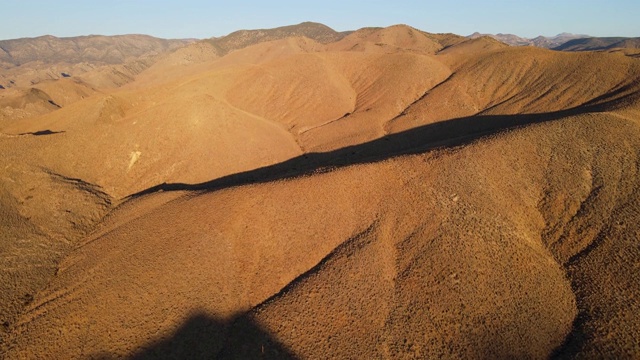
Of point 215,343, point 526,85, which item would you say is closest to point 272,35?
point 526,85

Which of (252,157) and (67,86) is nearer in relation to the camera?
(252,157)

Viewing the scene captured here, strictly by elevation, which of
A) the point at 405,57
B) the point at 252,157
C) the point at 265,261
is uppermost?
the point at 405,57

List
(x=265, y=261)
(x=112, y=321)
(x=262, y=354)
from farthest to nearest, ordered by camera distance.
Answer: (x=265, y=261), (x=112, y=321), (x=262, y=354)

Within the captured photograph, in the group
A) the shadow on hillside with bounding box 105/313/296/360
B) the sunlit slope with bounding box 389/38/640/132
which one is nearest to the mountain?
the sunlit slope with bounding box 389/38/640/132

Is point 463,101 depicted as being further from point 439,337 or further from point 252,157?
point 439,337

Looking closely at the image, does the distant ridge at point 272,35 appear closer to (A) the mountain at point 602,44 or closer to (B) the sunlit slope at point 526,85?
(A) the mountain at point 602,44

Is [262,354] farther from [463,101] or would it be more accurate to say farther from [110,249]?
[463,101]

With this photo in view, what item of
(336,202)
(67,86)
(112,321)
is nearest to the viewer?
(112,321)

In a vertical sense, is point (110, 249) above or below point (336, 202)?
below

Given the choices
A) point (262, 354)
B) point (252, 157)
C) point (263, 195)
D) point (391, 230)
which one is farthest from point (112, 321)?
point (252, 157)
